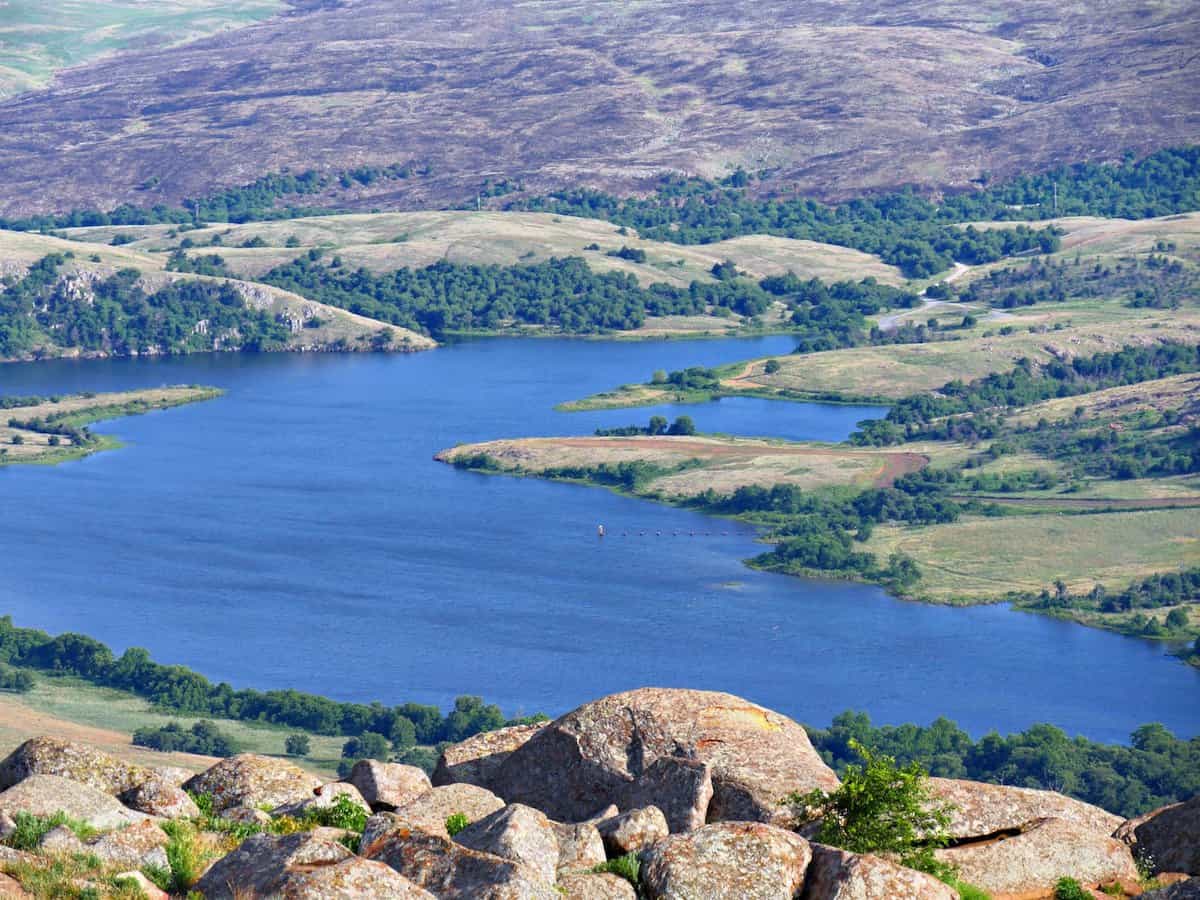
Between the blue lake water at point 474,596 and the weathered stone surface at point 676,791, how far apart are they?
5738 cm

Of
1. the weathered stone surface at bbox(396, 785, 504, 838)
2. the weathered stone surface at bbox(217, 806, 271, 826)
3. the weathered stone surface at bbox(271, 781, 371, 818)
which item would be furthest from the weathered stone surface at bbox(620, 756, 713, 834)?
the weathered stone surface at bbox(217, 806, 271, 826)

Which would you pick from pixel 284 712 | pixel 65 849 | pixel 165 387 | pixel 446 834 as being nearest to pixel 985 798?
pixel 446 834

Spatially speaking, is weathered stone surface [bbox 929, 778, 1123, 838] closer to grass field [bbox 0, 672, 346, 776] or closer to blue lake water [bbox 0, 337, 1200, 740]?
grass field [bbox 0, 672, 346, 776]

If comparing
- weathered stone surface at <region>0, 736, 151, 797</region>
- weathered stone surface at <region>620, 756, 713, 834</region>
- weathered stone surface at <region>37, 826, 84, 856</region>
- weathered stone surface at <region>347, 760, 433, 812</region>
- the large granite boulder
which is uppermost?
the large granite boulder

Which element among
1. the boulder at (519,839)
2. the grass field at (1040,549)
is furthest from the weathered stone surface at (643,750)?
the grass field at (1040,549)

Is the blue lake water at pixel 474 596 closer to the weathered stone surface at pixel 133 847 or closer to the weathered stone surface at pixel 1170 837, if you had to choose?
the weathered stone surface at pixel 1170 837

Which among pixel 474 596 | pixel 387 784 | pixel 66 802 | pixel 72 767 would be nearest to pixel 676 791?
pixel 387 784

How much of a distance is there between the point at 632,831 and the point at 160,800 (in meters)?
5.72

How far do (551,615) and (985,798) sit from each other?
2932 inches

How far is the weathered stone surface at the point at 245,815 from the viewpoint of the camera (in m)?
25.2

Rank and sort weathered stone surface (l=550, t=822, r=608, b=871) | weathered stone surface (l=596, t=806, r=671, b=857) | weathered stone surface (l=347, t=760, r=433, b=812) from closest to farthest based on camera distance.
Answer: weathered stone surface (l=550, t=822, r=608, b=871), weathered stone surface (l=596, t=806, r=671, b=857), weathered stone surface (l=347, t=760, r=433, b=812)

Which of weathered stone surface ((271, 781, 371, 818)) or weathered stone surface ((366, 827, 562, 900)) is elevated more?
weathered stone surface ((366, 827, 562, 900))

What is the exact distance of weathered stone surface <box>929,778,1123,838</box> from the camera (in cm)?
2550

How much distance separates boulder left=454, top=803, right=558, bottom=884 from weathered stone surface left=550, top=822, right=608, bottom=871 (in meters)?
0.15
